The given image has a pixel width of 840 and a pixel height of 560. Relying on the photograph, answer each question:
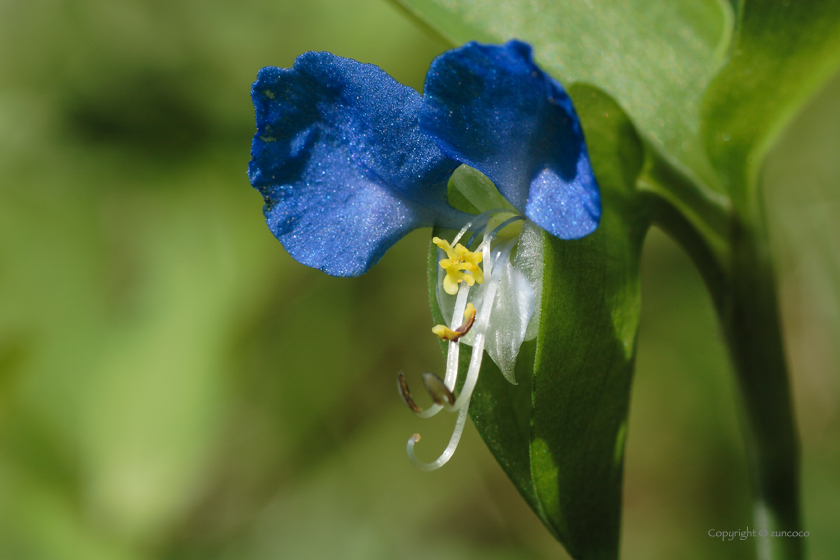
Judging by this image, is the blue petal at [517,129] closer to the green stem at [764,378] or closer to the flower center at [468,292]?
the flower center at [468,292]

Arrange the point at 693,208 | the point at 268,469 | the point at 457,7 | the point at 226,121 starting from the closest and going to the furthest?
the point at 693,208 < the point at 457,7 < the point at 268,469 < the point at 226,121

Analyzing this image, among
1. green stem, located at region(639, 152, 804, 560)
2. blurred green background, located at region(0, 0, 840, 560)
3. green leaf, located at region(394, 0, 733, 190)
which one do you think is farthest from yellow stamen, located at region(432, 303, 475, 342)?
blurred green background, located at region(0, 0, 840, 560)

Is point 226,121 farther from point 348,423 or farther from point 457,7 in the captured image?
point 457,7

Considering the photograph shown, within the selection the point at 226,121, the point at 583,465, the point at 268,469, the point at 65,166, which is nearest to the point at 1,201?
the point at 65,166

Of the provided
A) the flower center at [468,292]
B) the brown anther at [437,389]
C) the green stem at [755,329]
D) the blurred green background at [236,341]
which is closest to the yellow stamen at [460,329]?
the flower center at [468,292]

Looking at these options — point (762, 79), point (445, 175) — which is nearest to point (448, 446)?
point (445, 175)
